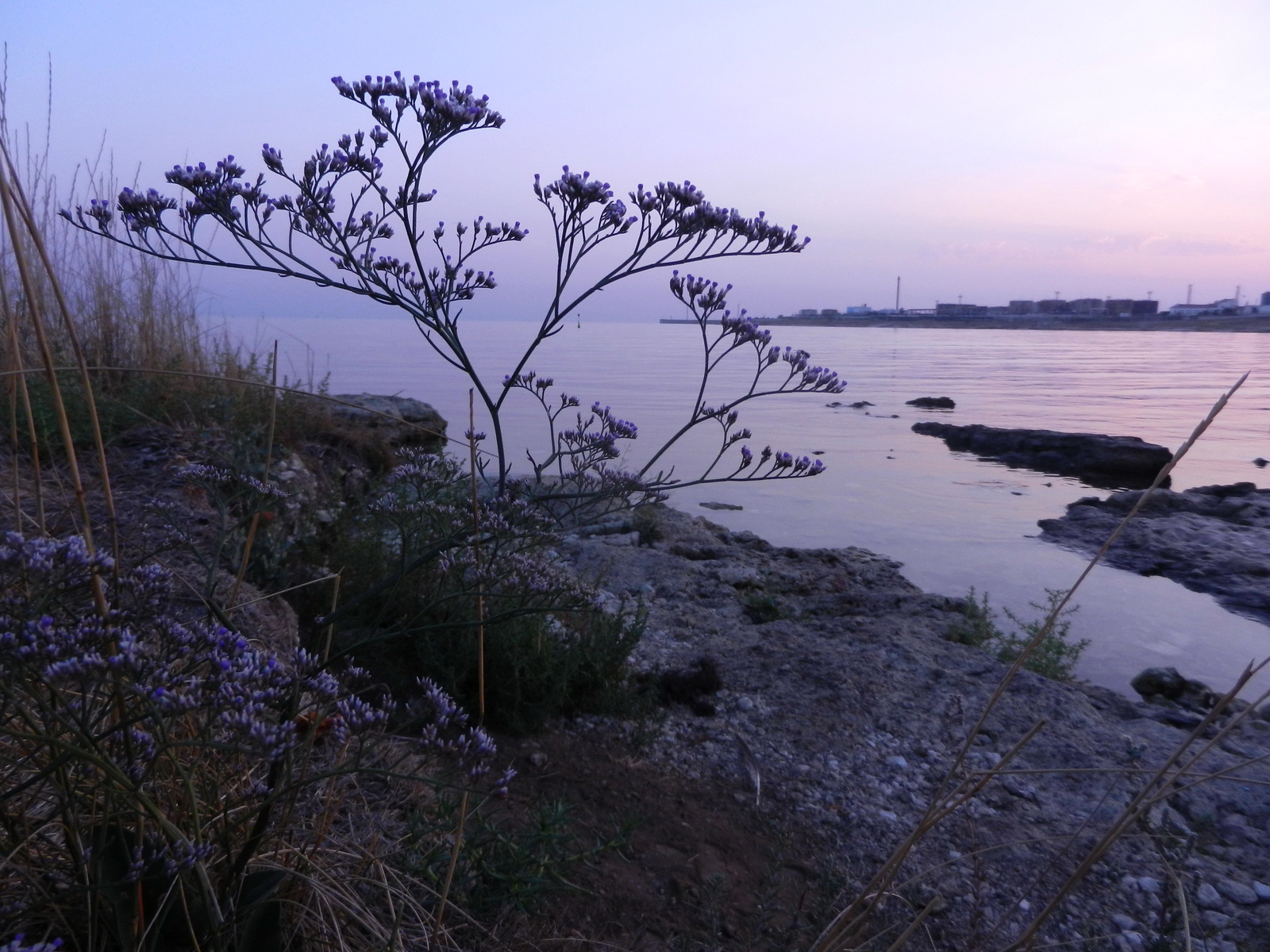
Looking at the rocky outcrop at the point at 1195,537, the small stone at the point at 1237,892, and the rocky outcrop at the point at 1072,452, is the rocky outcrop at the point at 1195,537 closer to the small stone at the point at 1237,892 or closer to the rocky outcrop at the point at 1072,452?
the rocky outcrop at the point at 1072,452

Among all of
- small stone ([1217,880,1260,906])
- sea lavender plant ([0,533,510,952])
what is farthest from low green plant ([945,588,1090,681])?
sea lavender plant ([0,533,510,952])

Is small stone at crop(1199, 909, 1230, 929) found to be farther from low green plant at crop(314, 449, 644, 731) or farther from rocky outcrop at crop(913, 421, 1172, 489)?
rocky outcrop at crop(913, 421, 1172, 489)

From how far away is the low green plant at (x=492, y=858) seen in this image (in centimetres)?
206

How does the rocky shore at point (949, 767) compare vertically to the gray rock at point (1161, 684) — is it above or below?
above

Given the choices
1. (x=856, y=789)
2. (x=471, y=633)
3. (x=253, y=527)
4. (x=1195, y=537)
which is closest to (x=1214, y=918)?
(x=856, y=789)

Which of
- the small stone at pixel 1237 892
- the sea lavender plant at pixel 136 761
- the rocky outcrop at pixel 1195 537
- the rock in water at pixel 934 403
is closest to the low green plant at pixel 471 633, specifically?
the sea lavender plant at pixel 136 761

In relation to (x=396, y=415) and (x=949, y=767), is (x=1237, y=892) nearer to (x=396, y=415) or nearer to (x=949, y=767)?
(x=949, y=767)

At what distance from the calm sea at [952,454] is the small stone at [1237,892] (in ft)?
8.66

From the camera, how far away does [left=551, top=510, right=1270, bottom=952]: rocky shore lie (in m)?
2.85

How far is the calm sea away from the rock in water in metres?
0.38

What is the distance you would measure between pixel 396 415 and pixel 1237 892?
222 inches

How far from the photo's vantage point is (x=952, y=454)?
14320mm

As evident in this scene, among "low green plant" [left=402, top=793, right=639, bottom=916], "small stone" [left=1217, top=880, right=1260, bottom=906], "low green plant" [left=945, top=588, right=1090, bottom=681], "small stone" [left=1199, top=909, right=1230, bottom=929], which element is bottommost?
"low green plant" [left=945, top=588, right=1090, bottom=681]

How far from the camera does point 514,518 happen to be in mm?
2492
